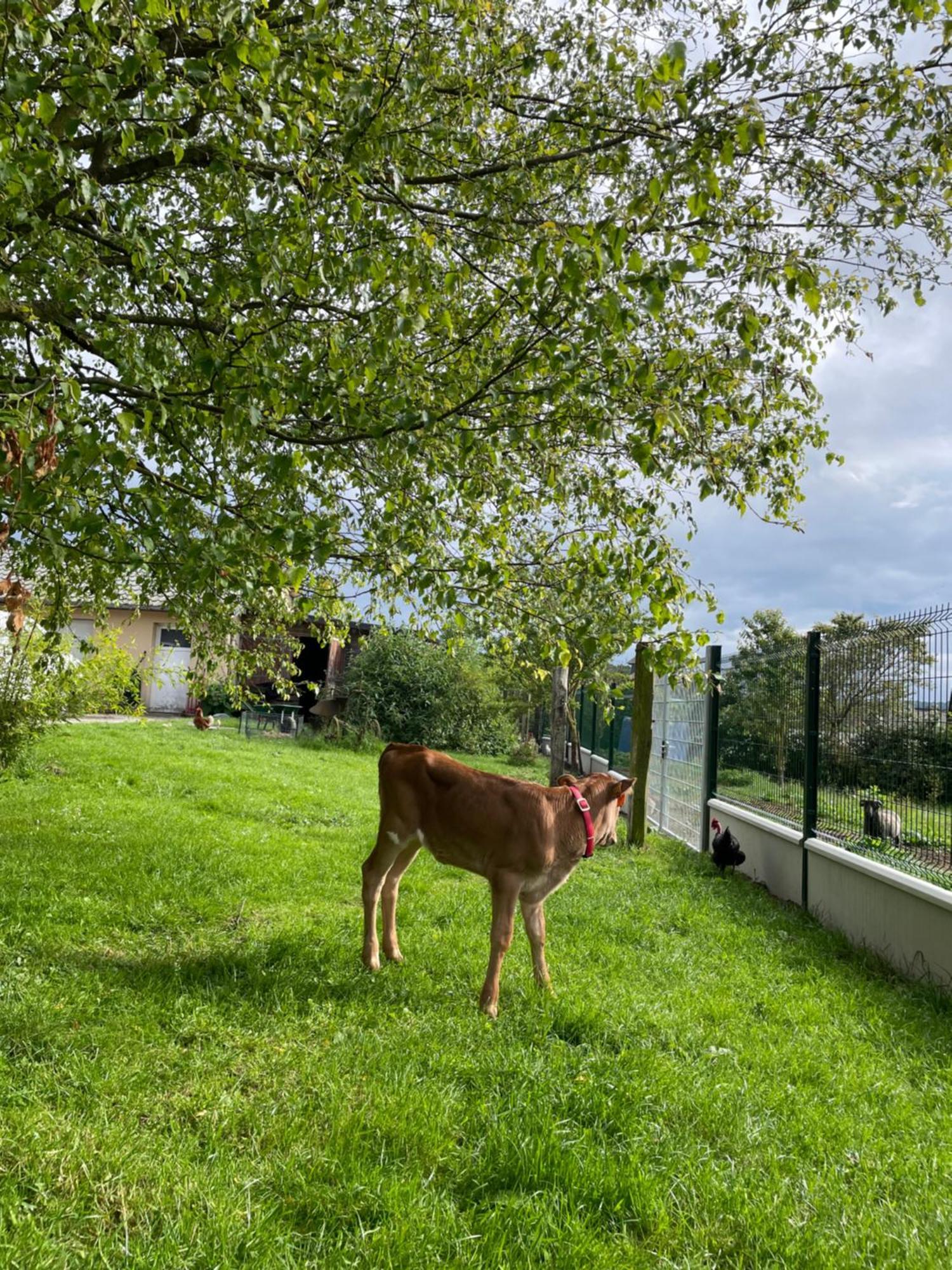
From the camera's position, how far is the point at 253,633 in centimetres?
783

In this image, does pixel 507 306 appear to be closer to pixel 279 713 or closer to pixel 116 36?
pixel 116 36

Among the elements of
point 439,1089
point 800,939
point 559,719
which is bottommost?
point 800,939

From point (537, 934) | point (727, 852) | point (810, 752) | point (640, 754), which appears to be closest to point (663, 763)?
point (640, 754)

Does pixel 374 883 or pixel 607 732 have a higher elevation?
pixel 607 732

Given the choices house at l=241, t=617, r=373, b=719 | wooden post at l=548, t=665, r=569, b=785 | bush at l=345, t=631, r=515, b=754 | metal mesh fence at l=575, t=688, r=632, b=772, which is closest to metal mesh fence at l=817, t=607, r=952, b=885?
metal mesh fence at l=575, t=688, r=632, b=772

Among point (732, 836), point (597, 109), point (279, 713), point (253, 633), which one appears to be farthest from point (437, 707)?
point (597, 109)

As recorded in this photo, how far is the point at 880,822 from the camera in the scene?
7.14 meters

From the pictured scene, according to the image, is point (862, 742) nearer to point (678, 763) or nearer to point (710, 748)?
point (710, 748)

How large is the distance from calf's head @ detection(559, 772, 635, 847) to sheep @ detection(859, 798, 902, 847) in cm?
298

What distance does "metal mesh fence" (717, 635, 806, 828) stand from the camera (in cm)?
903

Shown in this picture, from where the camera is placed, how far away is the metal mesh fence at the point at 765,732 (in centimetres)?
903

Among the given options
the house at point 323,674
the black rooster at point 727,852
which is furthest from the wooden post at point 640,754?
the house at point 323,674

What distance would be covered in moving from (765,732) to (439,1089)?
718cm

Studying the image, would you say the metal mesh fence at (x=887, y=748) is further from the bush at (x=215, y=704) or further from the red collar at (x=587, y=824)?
the bush at (x=215, y=704)
